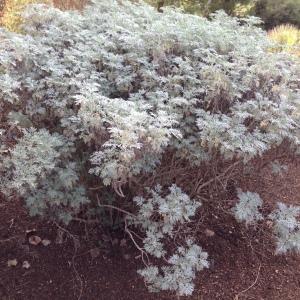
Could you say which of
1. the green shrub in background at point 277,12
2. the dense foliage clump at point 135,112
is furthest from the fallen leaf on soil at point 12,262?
the green shrub in background at point 277,12

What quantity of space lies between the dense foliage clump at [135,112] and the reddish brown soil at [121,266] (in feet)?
1.25

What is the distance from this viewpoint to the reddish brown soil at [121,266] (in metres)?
3.06

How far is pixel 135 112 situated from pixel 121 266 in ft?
4.41

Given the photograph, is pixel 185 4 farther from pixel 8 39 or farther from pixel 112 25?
pixel 8 39

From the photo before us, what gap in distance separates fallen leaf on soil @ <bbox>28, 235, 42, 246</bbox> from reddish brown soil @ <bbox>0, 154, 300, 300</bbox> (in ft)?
0.11

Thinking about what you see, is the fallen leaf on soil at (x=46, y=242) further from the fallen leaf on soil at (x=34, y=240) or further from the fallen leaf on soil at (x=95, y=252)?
the fallen leaf on soil at (x=95, y=252)

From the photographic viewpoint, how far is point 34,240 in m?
3.32

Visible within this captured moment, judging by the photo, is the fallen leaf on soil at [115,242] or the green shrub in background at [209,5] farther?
the green shrub in background at [209,5]

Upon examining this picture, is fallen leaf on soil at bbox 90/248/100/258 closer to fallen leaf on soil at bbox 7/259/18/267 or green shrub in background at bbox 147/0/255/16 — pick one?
fallen leaf on soil at bbox 7/259/18/267

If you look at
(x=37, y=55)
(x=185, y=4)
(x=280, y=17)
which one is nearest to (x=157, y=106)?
(x=37, y=55)

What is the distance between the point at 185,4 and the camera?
775 cm

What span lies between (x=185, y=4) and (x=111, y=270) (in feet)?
18.9

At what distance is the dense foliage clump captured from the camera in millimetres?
2473

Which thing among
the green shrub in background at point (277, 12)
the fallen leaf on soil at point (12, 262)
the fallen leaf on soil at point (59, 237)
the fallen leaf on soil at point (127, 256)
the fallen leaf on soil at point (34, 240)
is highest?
the green shrub in background at point (277, 12)
